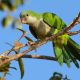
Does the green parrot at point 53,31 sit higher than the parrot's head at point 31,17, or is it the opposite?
the parrot's head at point 31,17

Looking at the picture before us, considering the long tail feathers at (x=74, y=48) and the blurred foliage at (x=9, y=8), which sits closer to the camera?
the blurred foliage at (x=9, y=8)

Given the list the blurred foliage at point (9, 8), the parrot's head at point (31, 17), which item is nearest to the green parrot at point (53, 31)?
the parrot's head at point (31, 17)

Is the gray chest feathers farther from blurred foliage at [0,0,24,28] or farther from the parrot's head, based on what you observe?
blurred foliage at [0,0,24,28]

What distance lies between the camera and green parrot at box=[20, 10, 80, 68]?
198 cm

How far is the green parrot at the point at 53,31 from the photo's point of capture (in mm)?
1977

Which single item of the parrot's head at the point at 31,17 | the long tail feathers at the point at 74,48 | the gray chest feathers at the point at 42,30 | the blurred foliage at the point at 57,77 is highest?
the parrot's head at the point at 31,17

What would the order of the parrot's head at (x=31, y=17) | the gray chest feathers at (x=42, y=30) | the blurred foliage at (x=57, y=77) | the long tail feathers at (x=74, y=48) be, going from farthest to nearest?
the parrot's head at (x=31, y=17)
the gray chest feathers at (x=42, y=30)
the long tail feathers at (x=74, y=48)
the blurred foliage at (x=57, y=77)

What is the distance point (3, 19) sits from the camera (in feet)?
1.00

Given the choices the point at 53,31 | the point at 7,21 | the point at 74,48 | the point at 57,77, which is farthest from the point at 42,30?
the point at 7,21

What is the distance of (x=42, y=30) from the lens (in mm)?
2492

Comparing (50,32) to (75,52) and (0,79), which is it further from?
(0,79)

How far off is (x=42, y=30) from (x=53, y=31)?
0.45 feet

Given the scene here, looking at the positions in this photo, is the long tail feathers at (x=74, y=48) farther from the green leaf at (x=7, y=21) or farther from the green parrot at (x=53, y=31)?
the green leaf at (x=7, y=21)

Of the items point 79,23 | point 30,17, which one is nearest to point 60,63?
point 79,23
